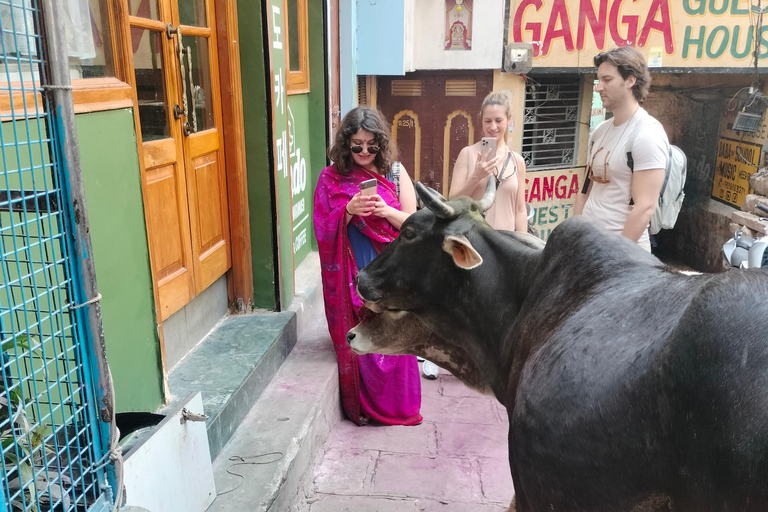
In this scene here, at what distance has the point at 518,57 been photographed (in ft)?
34.0

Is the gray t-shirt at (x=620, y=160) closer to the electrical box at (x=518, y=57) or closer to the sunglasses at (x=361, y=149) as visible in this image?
the sunglasses at (x=361, y=149)

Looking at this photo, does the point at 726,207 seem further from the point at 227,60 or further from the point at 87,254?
the point at 87,254

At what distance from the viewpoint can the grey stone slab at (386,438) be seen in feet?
12.2

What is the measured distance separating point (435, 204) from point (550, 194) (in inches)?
373

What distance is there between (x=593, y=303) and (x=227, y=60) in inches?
113

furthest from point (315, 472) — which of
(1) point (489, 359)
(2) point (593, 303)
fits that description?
(2) point (593, 303)

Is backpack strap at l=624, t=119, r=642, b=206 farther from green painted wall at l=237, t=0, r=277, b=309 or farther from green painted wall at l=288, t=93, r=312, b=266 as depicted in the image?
green painted wall at l=288, t=93, r=312, b=266

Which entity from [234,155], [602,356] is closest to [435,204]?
[602,356]

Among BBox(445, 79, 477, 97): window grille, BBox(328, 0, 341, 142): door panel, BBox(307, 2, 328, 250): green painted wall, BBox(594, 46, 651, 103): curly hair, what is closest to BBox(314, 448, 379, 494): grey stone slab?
BBox(594, 46, 651, 103): curly hair

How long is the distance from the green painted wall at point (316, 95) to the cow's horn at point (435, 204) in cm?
329

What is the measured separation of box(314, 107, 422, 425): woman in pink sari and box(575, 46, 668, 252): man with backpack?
1.07 m

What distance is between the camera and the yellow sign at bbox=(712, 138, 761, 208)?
1024 cm

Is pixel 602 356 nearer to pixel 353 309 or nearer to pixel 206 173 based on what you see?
pixel 353 309

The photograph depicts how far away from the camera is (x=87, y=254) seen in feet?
5.29
